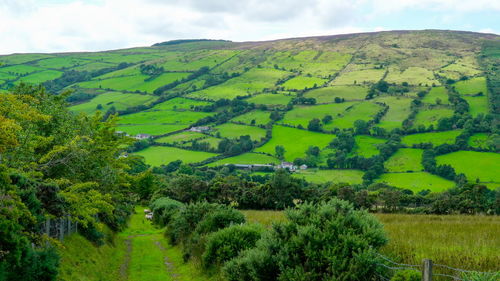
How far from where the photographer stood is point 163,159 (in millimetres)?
121562

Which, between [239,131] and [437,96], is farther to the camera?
[437,96]

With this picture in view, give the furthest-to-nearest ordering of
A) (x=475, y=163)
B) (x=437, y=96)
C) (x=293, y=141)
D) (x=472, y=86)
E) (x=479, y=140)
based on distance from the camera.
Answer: (x=472, y=86) → (x=437, y=96) → (x=293, y=141) → (x=479, y=140) → (x=475, y=163)

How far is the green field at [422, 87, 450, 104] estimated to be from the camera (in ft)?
466

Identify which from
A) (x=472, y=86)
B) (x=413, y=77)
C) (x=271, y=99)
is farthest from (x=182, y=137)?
(x=413, y=77)

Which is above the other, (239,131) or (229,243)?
(229,243)

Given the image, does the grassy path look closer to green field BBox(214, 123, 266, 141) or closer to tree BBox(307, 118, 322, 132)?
green field BBox(214, 123, 266, 141)

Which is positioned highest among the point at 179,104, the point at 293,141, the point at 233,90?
the point at 233,90

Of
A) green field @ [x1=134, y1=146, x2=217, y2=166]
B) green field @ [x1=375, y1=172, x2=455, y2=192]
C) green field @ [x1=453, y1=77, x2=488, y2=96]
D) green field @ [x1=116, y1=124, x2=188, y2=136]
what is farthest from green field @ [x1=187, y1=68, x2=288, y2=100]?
green field @ [x1=375, y1=172, x2=455, y2=192]

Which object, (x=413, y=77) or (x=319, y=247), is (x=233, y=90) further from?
(x=319, y=247)

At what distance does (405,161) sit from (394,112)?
37383 millimetres

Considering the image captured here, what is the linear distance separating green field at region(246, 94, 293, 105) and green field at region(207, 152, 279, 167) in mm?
43792

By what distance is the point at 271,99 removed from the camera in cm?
16700

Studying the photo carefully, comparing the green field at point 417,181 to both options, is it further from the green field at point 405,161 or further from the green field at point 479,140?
the green field at point 479,140

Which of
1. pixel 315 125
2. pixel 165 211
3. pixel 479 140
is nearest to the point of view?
pixel 165 211
